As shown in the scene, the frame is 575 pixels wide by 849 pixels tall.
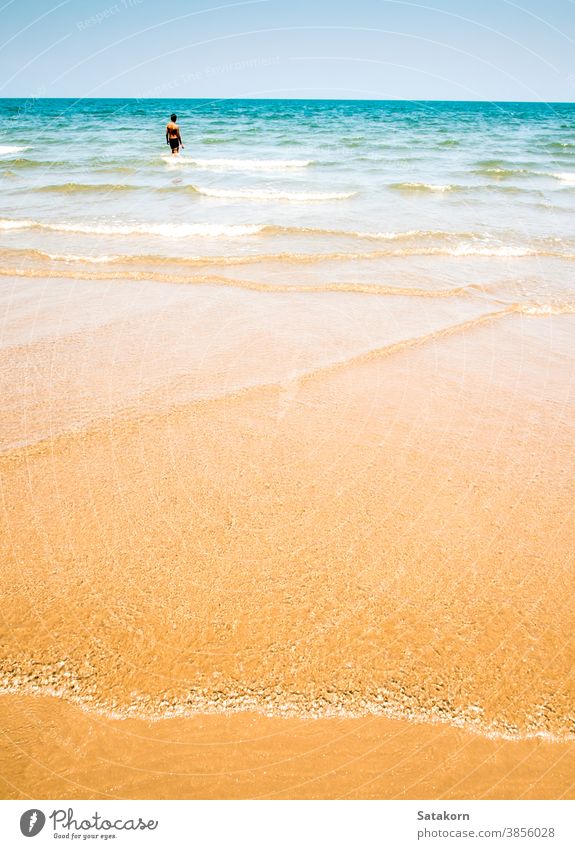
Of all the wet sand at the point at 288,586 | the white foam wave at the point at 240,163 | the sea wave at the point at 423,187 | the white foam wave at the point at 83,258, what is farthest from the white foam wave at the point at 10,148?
the wet sand at the point at 288,586

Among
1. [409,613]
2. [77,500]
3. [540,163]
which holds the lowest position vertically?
[409,613]

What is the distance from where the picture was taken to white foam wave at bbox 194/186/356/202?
16812 millimetres

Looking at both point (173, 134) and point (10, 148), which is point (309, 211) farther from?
point (10, 148)

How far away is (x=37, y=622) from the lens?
3246mm

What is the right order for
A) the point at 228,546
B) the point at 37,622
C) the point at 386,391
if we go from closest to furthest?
1. the point at 37,622
2. the point at 228,546
3. the point at 386,391

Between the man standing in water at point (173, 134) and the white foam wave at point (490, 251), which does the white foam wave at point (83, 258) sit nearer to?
the white foam wave at point (490, 251)

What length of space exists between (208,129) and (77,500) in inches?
1860

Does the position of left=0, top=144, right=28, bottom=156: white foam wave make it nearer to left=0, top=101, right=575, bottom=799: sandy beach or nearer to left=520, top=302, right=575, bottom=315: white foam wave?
left=0, top=101, right=575, bottom=799: sandy beach

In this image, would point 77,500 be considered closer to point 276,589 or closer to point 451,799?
point 276,589

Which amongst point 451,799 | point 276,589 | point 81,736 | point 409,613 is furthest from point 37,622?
point 451,799

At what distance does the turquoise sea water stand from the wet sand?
4725 millimetres

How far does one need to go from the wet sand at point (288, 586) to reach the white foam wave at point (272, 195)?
1291 centimetres
